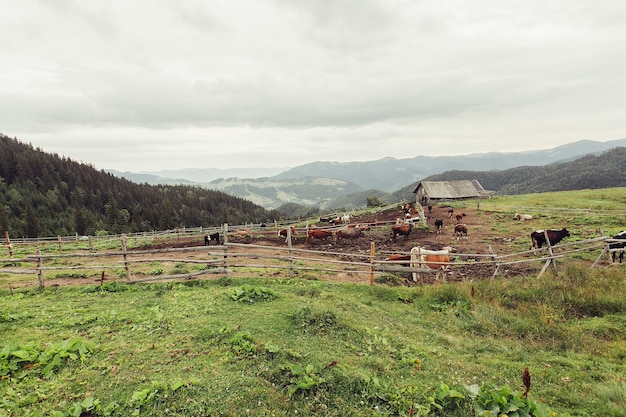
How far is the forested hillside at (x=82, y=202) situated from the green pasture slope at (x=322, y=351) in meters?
59.0

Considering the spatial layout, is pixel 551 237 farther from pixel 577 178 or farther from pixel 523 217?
pixel 577 178

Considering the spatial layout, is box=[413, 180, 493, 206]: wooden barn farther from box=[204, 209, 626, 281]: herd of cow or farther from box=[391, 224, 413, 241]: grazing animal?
box=[391, 224, 413, 241]: grazing animal

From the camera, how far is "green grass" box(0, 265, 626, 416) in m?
4.21

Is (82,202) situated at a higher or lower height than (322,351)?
higher

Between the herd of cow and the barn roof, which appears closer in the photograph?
the herd of cow

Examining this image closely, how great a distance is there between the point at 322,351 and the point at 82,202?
94800 millimetres

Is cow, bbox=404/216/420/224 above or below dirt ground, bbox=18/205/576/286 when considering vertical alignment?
above

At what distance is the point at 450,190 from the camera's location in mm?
50938

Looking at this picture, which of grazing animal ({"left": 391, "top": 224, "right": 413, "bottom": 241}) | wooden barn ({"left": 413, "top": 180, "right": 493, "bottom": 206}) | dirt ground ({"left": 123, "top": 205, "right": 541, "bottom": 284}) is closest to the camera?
dirt ground ({"left": 123, "top": 205, "right": 541, "bottom": 284})

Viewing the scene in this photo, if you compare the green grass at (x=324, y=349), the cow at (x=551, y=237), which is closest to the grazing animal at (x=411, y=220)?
the cow at (x=551, y=237)

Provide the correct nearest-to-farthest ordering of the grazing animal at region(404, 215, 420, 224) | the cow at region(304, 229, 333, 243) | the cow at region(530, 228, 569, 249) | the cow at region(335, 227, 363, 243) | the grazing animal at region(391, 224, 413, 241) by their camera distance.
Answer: the cow at region(530, 228, 569, 249) → the grazing animal at region(391, 224, 413, 241) → the cow at region(304, 229, 333, 243) → the cow at region(335, 227, 363, 243) → the grazing animal at region(404, 215, 420, 224)

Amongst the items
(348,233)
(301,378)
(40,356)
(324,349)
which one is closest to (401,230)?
(348,233)

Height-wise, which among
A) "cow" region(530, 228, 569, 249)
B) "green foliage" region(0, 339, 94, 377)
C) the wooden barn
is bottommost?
"cow" region(530, 228, 569, 249)

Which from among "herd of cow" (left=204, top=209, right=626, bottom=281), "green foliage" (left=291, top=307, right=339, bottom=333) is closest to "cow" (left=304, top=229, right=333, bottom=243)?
"herd of cow" (left=204, top=209, right=626, bottom=281)
